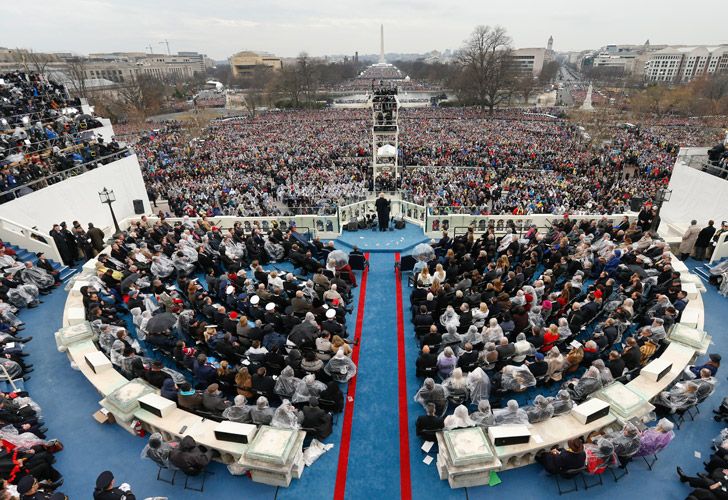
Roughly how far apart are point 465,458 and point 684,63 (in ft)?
510

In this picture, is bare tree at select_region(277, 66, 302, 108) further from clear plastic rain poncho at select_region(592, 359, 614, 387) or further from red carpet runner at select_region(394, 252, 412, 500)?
clear plastic rain poncho at select_region(592, 359, 614, 387)

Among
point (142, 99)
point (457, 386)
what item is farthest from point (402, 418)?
point (142, 99)

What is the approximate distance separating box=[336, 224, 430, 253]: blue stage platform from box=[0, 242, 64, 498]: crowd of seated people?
8792mm

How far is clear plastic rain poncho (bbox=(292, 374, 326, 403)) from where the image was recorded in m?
6.49

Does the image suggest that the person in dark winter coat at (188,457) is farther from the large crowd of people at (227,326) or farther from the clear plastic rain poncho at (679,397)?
the clear plastic rain poncho at (679,397)

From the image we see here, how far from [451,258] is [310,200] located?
549 inches

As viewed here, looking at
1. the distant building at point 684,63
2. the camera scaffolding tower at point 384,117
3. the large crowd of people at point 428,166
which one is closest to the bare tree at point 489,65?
the large crowd of people at point 428,166

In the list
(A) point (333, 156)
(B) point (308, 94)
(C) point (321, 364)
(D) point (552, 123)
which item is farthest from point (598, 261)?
(B) point (308, 94)

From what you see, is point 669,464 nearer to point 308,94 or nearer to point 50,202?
point 50,202

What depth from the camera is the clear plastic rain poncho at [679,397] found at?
621 cm

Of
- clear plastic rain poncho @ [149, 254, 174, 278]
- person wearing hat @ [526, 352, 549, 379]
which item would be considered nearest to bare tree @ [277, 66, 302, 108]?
clear plastic rain poncho @ [149, 254, 174, 278]

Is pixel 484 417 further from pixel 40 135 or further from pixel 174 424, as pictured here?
pixel 40 135

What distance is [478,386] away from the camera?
6.51 m

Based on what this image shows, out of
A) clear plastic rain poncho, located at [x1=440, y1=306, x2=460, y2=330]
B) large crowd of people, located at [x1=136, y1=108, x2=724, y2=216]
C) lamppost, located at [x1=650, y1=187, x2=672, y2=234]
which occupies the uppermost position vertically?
lamppost, located at [x1=650, y1=187, x2=672, y2=234]
